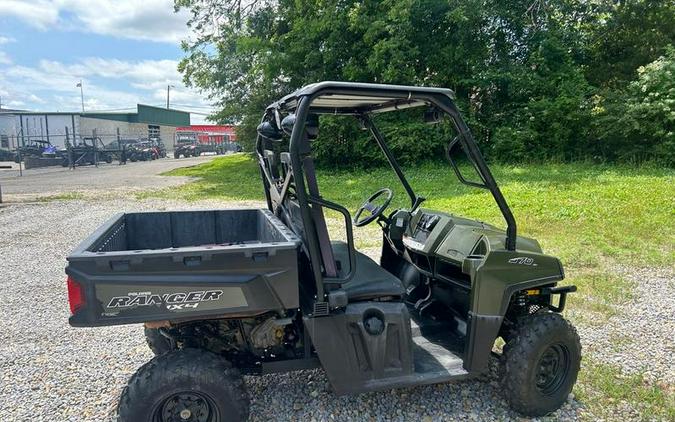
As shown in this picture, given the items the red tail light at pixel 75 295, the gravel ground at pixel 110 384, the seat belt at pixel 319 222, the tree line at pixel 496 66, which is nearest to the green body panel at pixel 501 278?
the gravel ground at pixel 110 384

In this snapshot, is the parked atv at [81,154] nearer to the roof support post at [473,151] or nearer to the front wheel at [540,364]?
the roof support post at [473,151]

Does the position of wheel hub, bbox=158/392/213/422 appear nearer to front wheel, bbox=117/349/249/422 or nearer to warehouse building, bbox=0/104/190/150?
front wheel, bbox=117/349/249/422

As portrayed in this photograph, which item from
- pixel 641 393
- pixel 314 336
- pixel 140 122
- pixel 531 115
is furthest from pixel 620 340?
pixel 140 122

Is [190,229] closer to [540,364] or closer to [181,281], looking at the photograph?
[181,281]

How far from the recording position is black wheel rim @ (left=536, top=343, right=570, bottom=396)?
2896mm

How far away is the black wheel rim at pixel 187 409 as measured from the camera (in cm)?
243

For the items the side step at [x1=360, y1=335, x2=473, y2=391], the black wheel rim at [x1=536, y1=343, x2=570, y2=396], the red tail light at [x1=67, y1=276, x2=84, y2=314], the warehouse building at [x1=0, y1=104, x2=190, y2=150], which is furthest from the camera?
the warehouse building at [x1=0, y1=104, x2=190, y2=150]

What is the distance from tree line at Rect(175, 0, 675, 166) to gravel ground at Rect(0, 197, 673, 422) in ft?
34.1

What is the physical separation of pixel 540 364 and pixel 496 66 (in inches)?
571

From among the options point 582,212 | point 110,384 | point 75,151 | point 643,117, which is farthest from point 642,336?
point 75,151

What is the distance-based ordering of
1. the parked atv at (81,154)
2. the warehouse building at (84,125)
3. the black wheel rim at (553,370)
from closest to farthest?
1. the black wheel rim at (553,370)
2. the parked atv at (81,154)
3. the warehouse building at (84,125)

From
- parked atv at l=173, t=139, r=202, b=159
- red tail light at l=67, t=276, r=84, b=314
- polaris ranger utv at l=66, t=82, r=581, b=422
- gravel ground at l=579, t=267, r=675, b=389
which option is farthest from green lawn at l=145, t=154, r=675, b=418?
parked atv at l=173, t=139, r=202, b=159

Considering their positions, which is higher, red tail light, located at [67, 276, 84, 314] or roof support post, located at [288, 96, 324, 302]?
roof support post, located at [288, 96, 324, 302]

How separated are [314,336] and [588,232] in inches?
253
